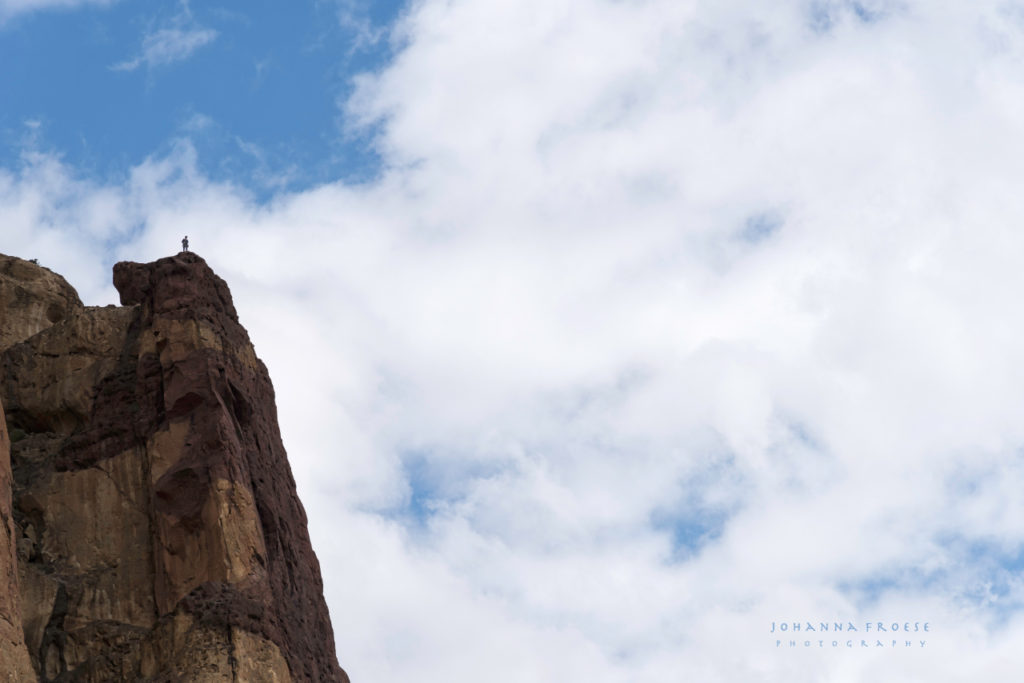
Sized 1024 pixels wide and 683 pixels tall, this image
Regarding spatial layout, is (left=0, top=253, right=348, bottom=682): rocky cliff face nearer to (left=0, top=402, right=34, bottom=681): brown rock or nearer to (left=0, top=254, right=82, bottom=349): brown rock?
(left=0, top=402, right=34, bottom=681): brown rock

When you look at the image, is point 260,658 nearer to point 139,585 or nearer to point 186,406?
point 139,585

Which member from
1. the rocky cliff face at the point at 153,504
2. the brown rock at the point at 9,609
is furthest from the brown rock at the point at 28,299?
the brown rock at the point at 9,609

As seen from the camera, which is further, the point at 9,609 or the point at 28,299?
the point at 28,299

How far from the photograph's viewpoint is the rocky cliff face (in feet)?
135

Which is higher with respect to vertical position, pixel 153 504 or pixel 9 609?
pixel 153 504

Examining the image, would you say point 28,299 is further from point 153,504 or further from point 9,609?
point 9,609

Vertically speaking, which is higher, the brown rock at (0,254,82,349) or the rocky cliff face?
the brown rock at (0,254,82,349)

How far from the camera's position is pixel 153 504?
44.2m

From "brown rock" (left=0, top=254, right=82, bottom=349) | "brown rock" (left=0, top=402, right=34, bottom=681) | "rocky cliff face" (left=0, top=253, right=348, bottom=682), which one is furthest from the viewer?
"brown rock" (left=0, top=254, right=82, bottom=349)

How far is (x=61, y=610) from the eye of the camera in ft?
140

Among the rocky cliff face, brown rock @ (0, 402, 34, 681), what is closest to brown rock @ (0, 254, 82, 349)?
the rocky cliff face

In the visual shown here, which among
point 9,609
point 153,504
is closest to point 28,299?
point 153,504

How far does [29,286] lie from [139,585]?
15.6 metres

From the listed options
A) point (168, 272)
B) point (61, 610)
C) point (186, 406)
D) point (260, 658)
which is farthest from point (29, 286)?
point (260, 658)
